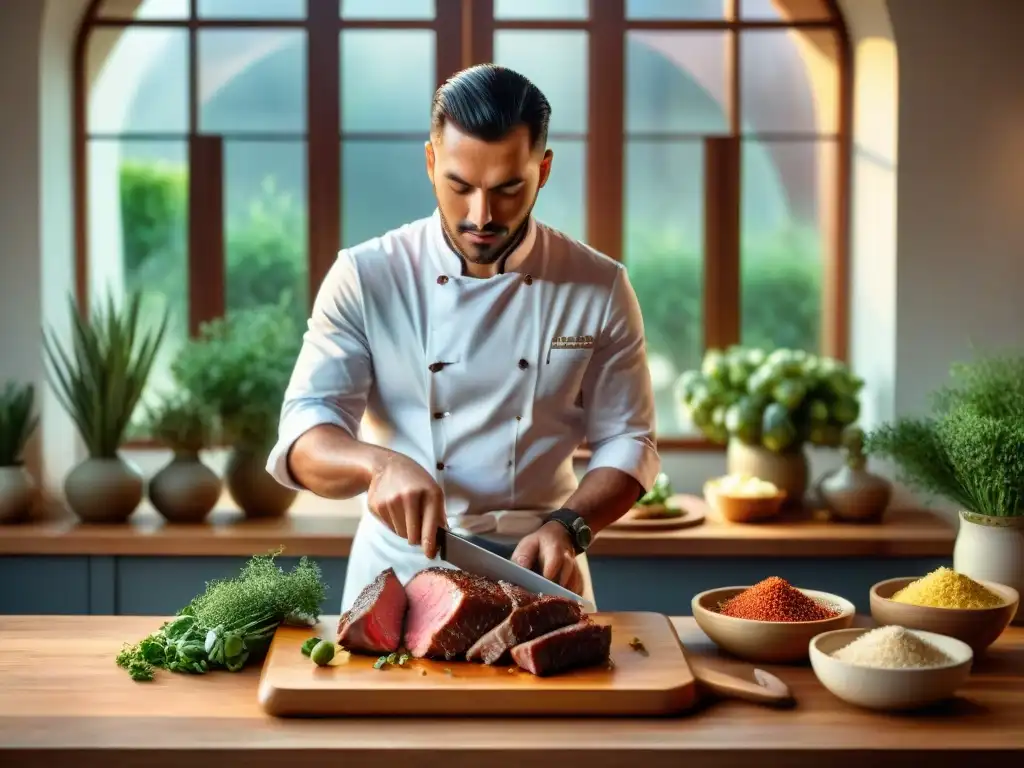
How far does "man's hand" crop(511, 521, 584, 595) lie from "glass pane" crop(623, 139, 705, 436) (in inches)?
85.5

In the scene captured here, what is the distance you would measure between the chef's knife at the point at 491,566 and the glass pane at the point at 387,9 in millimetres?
2613

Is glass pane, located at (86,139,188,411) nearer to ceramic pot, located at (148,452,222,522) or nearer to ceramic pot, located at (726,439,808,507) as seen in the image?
A: ceramic pot, located at (148,452,222,522)

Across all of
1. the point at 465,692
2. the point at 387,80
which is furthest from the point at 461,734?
the point at 387,80

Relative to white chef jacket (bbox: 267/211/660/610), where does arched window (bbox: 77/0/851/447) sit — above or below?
above

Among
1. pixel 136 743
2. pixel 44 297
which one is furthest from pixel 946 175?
pixel 136 743

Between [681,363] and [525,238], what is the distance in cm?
194

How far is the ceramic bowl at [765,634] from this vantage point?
197cm

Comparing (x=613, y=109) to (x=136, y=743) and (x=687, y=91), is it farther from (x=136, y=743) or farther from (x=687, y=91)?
(x=136, y=743)

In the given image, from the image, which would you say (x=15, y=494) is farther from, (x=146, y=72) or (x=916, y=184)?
(x=916, y=184)

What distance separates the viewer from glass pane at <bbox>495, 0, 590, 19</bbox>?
4227 mm

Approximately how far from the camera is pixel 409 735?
169 cm

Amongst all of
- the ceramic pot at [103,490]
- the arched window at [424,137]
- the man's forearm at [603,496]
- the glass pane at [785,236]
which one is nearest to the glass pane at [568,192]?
the arched window at [424,137]

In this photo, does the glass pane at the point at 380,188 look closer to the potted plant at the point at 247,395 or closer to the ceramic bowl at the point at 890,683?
the potted plant at the point at 247,395

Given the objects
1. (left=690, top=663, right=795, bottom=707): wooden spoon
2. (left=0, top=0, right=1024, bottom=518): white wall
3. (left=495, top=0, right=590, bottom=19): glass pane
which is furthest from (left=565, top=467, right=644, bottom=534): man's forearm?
(left=495, top=0, right=590, bottom=19): glass pane
